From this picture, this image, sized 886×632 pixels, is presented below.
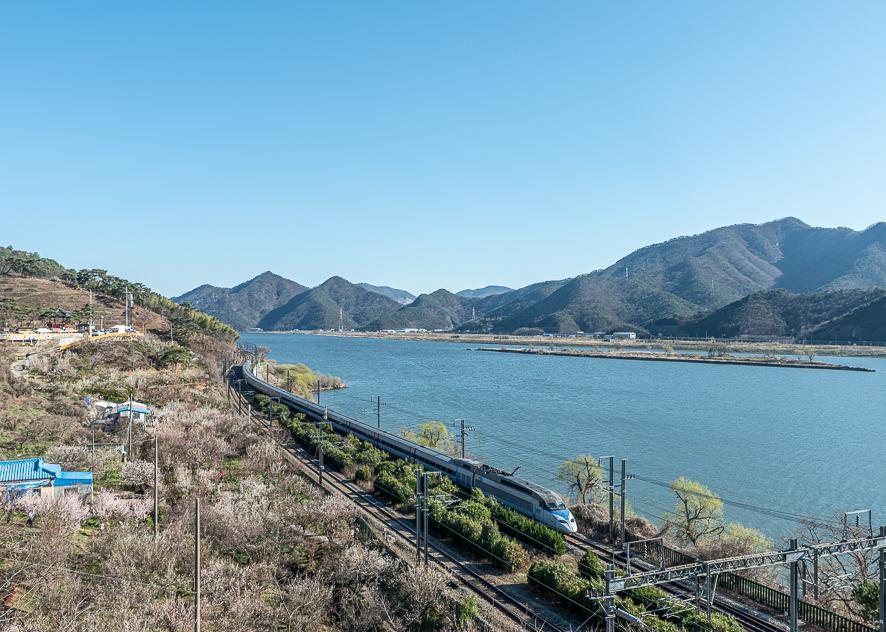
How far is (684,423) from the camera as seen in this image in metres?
58.8

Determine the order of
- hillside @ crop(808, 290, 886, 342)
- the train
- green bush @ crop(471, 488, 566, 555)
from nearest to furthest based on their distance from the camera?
green bush @ crop(471, 488, 566, 555), the train, hillside @ crop(808, 290, 886, 342)

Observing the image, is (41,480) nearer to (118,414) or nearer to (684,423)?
(118,414)

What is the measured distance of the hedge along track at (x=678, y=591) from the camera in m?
16.1

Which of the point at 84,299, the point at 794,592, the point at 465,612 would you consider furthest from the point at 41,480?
the point at 84,299

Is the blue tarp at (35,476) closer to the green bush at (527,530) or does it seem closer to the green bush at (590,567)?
the green bush at (527,530)

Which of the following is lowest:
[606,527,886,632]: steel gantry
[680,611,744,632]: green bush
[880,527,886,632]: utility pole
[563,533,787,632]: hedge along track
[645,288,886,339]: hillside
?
[563,533,787,632]: hedge along track

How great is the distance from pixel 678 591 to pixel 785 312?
671 feet

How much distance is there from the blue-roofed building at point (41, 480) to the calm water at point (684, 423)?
28.5 meters

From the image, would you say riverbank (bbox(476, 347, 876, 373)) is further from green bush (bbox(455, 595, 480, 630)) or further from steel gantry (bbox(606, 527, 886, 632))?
green bush (bbox(455, 595, 480, 630))

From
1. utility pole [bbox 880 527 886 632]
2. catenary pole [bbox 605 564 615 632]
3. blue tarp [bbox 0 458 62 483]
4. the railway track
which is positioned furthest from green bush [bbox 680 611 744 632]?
blue tarp [bbox 0 458 62 483]

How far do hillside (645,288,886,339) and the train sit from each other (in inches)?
7248

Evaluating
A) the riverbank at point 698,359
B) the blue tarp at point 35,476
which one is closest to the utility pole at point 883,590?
the blue tarp at point 35,476

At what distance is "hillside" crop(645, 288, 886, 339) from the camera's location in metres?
175

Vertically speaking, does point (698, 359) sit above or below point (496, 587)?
below
